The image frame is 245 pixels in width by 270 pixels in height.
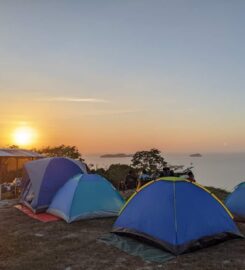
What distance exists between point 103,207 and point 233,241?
4.05 m

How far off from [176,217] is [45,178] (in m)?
5.68

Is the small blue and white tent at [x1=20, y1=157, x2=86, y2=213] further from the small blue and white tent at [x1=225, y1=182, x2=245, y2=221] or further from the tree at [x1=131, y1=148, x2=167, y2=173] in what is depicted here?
the tree at [x1=131, y1=148, x2=167, y2=173]

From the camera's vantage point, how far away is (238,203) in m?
9.32

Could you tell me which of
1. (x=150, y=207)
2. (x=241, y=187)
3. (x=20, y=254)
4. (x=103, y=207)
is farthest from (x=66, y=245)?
(x=241, y=187)

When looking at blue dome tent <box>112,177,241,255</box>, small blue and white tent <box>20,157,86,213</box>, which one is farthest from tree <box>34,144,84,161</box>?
blue dome tent <box>112,177,241,255</box>

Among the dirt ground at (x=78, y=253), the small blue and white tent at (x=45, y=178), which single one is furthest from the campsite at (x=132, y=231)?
the small blue and white tent at (x=45, y=178)

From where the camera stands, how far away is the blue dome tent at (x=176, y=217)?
649 centimetres

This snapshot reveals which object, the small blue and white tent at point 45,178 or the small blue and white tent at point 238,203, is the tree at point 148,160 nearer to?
the small blue and white tent at point 45,178

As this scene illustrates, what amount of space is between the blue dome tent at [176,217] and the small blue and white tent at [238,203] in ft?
6.42

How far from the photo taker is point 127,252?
21.4 feet

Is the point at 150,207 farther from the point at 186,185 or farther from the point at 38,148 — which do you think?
the point at 38,148

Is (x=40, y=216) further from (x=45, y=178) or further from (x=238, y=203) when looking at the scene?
(x=238, y=203)

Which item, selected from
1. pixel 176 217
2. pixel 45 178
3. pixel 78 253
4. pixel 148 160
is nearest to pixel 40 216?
pixel 45 178

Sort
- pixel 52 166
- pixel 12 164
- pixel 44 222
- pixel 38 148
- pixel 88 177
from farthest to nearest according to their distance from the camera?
pixel 38 148 → pixel 12 164 → pixel 52 166 → pixel 88 177 → pixel 44 222
